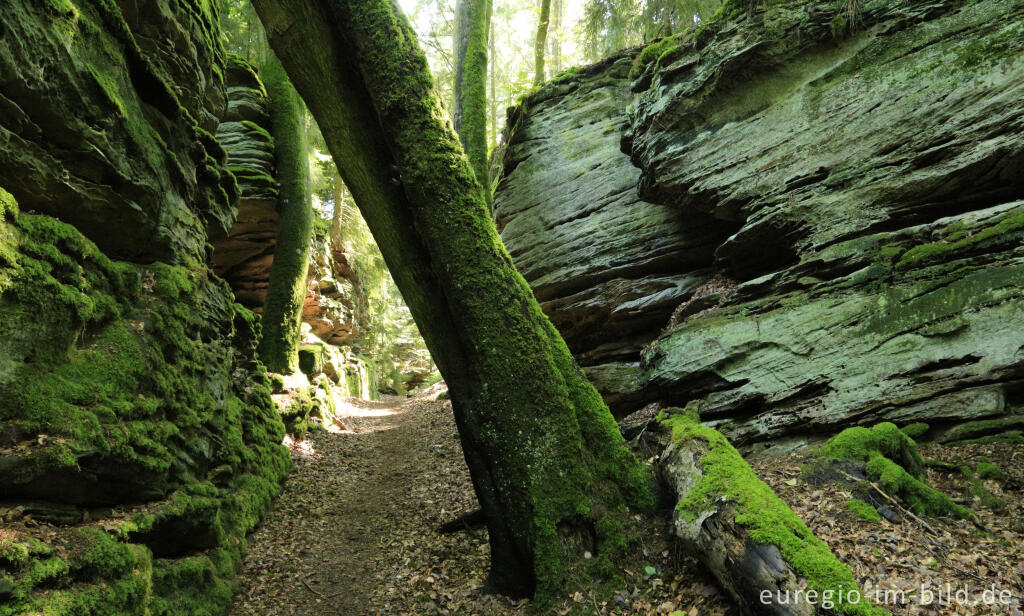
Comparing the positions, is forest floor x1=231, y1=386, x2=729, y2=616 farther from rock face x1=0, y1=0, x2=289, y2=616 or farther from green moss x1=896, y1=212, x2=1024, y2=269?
green moss x1=896, y1=212, x2=1024, y2=269

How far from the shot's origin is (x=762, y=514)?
351 cm

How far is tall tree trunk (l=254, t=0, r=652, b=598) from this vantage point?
14.9ft

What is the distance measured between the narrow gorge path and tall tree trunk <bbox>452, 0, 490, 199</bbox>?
654 cm

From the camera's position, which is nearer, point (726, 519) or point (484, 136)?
point (726, 519)

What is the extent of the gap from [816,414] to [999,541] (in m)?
2.58

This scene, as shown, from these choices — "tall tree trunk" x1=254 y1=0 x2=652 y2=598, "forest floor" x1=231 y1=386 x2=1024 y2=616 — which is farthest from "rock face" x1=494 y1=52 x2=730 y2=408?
"tall tree trunk" x1=254 y1=0 x2=652 y2=598

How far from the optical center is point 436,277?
5.19 m

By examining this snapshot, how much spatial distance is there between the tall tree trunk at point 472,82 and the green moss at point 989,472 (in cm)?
944

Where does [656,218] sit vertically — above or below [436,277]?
above

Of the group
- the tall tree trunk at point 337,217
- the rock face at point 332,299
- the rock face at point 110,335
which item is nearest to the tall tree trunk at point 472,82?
the rock face at point 110,335

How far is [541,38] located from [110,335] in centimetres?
1451

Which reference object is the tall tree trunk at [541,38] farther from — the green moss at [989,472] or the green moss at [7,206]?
the green moss at [989,472]

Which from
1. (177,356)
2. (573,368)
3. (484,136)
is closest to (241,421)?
(177,356)

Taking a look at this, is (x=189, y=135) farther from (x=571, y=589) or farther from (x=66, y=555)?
(x=571, y=589)
